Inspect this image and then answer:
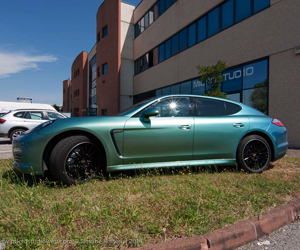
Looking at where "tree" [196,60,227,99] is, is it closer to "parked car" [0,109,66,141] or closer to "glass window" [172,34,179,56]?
"parked car" [0,109,66,141]

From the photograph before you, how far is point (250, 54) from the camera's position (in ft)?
30.5

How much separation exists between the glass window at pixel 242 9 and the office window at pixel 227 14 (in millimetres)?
374

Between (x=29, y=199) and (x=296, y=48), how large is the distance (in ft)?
30.7

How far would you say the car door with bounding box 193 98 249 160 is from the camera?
344 centimetres

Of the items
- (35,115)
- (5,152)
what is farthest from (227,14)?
(5,152)

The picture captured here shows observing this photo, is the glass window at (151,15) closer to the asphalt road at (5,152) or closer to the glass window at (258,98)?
the glass window at (258,98)

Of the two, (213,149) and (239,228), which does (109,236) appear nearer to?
(239,228)

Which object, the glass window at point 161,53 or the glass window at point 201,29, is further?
the glass window at point 161,53

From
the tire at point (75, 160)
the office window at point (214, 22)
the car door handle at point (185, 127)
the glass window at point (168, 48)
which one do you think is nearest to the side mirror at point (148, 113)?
the car door handle at point (185, 127)

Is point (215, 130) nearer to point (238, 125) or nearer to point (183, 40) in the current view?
point (238, 125)

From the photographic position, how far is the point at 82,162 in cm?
295

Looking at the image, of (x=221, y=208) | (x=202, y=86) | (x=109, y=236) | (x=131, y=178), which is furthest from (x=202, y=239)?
(x=202, y=86)

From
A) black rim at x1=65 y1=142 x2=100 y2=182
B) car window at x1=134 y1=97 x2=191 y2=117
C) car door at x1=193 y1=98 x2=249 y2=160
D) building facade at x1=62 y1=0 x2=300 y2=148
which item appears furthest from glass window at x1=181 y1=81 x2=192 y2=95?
black rim at x1=65 y1=142 x2=100 y2=182

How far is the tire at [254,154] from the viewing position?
11.8 feet
